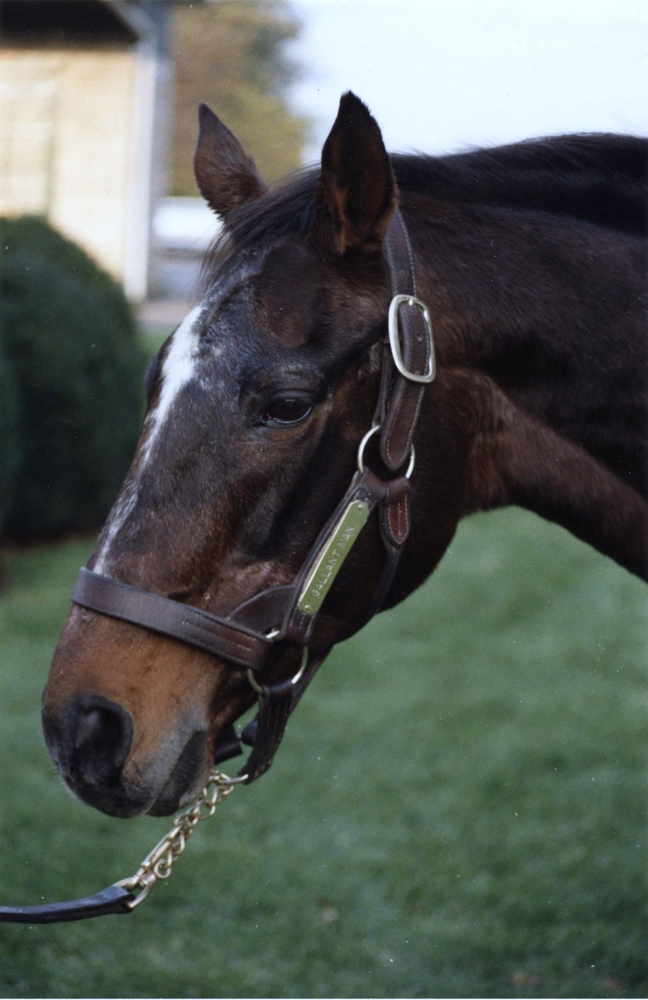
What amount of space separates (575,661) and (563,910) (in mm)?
2395

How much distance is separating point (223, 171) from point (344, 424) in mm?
779

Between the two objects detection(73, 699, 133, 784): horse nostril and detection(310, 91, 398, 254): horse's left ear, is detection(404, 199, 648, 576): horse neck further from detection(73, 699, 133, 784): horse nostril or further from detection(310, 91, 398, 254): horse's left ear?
detection(73, 699, 133, 784): horse nostril

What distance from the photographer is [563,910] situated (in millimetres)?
3188

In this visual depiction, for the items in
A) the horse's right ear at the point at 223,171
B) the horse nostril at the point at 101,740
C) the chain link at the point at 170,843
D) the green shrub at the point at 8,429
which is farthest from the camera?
the green shrub at the point at 8,429

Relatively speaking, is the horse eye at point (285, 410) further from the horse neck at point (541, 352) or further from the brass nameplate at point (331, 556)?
the horse neck at point (541, 352)

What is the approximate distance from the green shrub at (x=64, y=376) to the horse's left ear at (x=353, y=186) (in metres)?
4.77

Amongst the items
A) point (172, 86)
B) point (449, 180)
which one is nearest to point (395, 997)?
point (449, 180)

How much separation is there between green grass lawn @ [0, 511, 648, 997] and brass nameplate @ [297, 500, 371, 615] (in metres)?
0.58

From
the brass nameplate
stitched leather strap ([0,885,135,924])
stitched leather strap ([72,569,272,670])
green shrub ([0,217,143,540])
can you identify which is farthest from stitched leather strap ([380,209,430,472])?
A: green shrub ([0,217,143,540])

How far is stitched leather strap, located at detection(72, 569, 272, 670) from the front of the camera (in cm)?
151

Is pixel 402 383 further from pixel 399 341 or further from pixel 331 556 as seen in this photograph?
pixel 331 556

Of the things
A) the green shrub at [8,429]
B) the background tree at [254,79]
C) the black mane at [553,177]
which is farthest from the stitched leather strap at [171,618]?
A: the green shrub at [8,429]

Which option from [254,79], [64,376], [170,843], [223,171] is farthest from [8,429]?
[170,843]

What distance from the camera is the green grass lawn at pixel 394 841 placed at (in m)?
2.87
